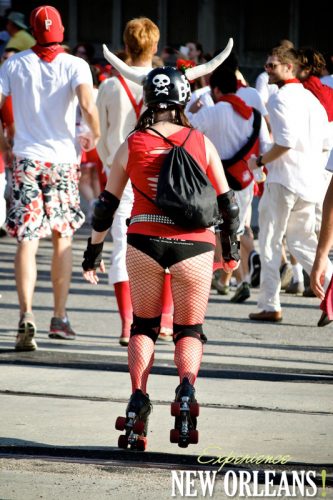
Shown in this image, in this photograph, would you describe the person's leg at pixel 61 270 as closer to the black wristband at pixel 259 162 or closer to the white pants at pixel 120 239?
the white pants at pixel 120 239

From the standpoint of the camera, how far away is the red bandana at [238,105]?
11297mm

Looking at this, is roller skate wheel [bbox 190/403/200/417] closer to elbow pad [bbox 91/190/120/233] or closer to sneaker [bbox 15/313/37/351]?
elbow pad [bbox 91/190/120/233]

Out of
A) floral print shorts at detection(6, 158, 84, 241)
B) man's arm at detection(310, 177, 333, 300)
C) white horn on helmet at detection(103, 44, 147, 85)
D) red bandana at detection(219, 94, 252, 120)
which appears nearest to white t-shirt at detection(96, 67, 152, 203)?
A: floral print shorts at detection(6, 158, 84, 241)

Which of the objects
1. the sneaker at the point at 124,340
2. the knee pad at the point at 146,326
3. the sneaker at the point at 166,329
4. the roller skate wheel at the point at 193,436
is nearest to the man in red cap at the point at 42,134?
the sneaker at the point at 124,340

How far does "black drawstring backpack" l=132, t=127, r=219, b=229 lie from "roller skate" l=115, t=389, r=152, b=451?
0.83 m

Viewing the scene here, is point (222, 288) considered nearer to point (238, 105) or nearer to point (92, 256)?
point (238, 105)

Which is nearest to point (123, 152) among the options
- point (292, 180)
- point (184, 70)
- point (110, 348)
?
point (184, 70)

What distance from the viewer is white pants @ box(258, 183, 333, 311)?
10.8m

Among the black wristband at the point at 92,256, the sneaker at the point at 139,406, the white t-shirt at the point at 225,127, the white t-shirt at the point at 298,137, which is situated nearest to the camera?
the sneaker at the point at 139,406

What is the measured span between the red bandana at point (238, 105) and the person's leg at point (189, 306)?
4883mm

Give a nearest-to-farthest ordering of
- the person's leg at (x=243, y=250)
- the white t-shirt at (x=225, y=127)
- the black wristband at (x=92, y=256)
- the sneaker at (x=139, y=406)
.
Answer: the sneaker at (x=139, y=406) < the black wristband at (x=92, y=256) < the white t-shirt at (x=225, y=127) < the person's leg at (x=243, y=250)

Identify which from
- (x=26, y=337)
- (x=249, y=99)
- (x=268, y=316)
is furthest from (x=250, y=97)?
(x=26, y=337)

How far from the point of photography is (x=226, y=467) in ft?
19.9

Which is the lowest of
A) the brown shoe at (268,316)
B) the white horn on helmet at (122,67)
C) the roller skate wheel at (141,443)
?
the roller skate wheel at (141,443)
